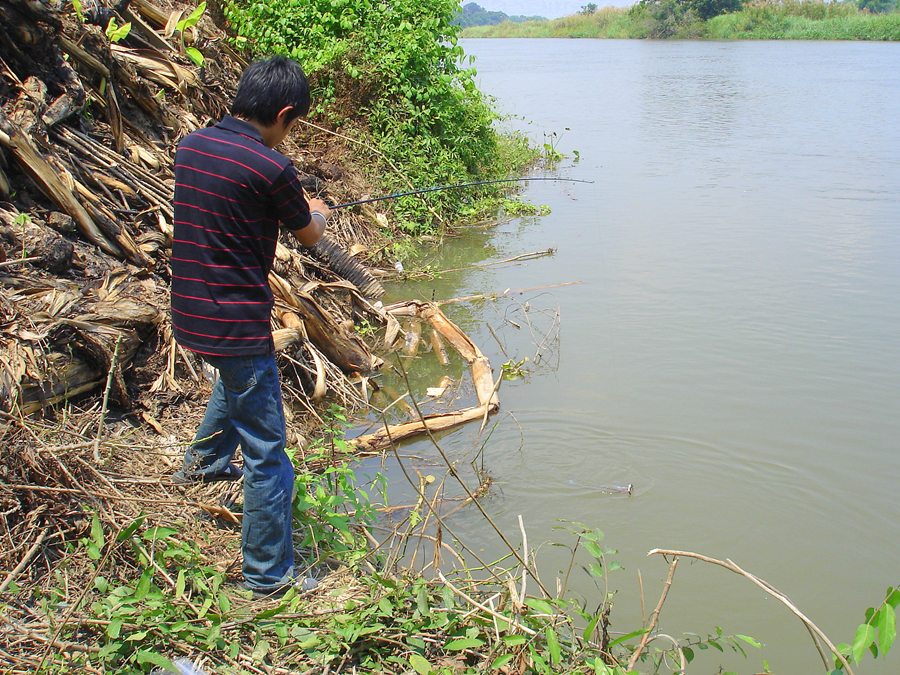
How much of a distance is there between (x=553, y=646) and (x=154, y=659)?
112 cm

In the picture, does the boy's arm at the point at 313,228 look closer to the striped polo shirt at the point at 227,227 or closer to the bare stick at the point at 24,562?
the striped polo shirt at the point at 227,227

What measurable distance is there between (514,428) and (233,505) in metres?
2.05

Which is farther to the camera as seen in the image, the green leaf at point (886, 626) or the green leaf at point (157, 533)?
the green leaf at point (157, 533)

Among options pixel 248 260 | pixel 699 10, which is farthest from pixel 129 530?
pixel 699 10

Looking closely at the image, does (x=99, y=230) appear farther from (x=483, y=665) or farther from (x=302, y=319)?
(x=483, y=665)

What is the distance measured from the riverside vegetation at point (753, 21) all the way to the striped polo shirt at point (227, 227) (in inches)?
1775

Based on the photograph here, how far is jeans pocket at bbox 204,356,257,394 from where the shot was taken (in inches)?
107

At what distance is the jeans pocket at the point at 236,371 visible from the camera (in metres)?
2.73

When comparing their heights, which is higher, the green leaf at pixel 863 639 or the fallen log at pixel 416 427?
the green leaf at pixel 863 639

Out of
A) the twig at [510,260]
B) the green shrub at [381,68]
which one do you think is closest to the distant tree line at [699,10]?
the green shrub at [381,68]

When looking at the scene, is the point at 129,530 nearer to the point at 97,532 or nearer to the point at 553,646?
the point at 97,532

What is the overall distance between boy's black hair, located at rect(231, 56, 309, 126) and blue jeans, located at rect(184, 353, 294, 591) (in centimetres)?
78

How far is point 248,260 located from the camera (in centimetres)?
271

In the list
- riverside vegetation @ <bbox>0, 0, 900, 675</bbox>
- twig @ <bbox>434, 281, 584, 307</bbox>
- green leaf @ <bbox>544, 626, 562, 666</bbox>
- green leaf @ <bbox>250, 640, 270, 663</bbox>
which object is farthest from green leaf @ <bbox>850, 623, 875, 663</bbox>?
twig @ <bbox>434, 281, 584, 307</bbox>
